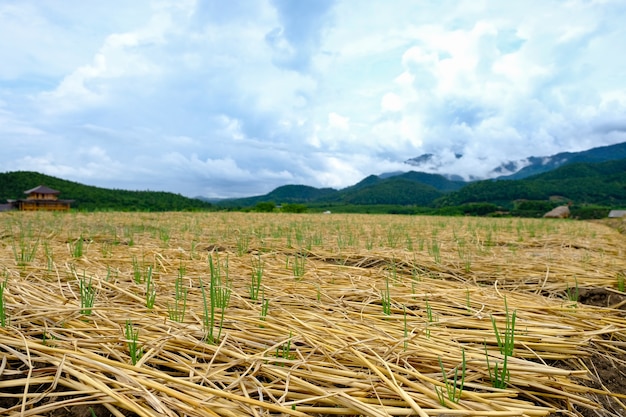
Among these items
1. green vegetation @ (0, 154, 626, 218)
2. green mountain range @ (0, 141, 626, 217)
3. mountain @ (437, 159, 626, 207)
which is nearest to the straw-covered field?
green vegetation @ (0, 154, 626, 218)

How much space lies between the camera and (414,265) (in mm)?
3484

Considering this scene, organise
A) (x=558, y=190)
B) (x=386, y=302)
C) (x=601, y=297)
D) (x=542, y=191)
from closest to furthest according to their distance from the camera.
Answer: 1. (x=386, y=302)
2. (x=601, y=297)
3. (x=558, y=190)
4. (x=542, y=191)

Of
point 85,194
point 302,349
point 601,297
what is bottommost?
point 601,297

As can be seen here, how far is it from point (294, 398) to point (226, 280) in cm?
151

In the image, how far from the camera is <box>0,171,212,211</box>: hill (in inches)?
1693

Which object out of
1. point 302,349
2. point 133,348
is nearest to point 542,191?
point 302,349

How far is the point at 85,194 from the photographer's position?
45.9m

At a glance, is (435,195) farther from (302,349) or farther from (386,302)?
(302,349)

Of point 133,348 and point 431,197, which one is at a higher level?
point 431,197

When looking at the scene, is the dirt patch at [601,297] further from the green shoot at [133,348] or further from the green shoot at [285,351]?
the green shoot at [133,348]

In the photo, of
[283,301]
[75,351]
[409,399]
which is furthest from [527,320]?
[75,351]

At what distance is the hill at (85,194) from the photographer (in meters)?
43.0

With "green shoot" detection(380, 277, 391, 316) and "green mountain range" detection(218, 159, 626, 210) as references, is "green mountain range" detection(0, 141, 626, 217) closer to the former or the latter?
"green mountain range" detection(218, 159, 626, 210)

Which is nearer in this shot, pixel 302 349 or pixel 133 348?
pixel 133 348
